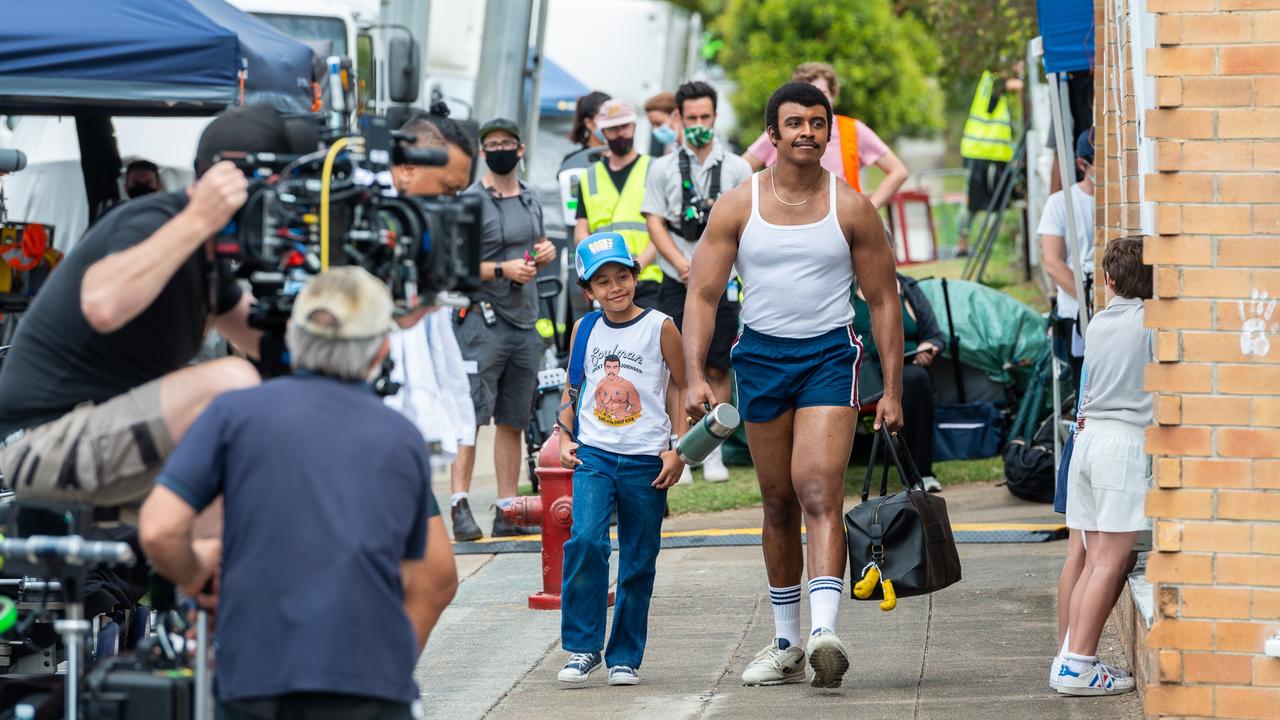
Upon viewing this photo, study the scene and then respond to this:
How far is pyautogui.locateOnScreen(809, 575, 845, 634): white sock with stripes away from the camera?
6148 mm

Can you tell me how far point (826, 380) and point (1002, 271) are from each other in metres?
15.2

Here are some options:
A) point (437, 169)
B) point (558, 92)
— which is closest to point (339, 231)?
point (437, 169)

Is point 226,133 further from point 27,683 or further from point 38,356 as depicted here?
point 27,683

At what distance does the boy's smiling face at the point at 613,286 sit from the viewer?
6625mm

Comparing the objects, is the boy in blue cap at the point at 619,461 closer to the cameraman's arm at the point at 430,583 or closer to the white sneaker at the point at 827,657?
the white sneaker at the point at 827,657

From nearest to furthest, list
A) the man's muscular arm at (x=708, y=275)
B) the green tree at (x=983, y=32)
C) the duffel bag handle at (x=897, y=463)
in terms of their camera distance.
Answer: the duffel bag handle at (x=897, y=463)
the man's muscular arm at (x=708, y=275)
the green tree at (x=983, y=32)

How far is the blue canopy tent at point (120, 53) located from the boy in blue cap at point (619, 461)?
2.84 meters

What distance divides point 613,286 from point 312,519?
9.60ft

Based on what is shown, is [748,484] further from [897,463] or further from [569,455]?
[897,463]

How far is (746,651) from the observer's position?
22.7 ft

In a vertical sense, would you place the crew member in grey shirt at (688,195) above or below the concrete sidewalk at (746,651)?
above

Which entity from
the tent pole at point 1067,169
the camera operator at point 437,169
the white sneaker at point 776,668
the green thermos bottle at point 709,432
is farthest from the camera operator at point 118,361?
the tent pole at point 1067,169

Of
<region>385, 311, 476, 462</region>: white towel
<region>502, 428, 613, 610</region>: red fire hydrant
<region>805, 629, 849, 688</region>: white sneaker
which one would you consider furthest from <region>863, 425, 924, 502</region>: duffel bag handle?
<region>385, 311, 476, 462</region>: white towel

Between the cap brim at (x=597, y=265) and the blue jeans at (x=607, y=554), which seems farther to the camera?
the cap brim at (x=597, y=265)
